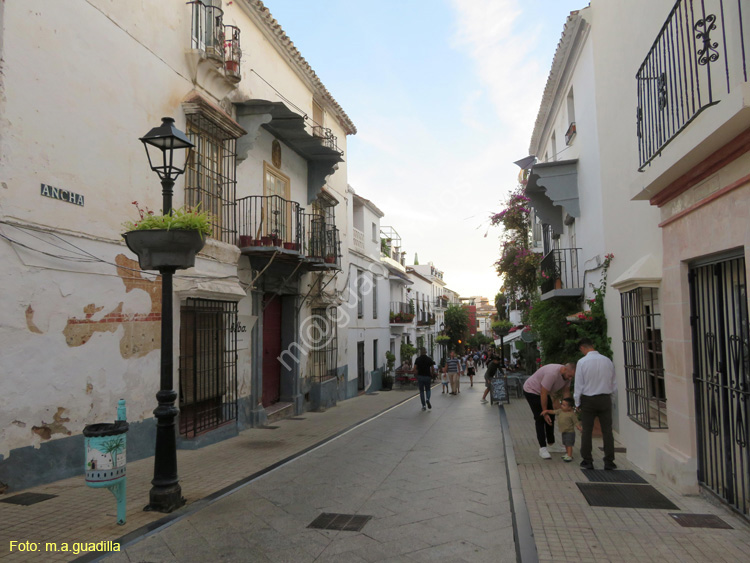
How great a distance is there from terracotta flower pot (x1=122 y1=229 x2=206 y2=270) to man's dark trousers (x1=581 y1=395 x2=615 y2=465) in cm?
525

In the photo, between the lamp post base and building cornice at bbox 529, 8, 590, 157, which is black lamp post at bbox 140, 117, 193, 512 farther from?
building cornice at bbox 529, 8, 590, 157

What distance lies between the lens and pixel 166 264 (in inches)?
216

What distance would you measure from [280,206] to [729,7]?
33.3 feet

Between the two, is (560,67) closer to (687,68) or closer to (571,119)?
(571,119)

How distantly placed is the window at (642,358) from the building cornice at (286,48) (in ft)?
32.5

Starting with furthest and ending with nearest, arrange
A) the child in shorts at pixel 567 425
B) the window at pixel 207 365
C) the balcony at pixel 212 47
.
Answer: the balcony at pixel 212 47, the window at pixel 207 365, the child in shorts at pixel 567 425

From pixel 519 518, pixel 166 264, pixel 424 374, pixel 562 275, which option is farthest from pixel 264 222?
pixel 519 518

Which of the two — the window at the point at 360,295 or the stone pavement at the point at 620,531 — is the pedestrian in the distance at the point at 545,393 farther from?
the window at the point at 360,295

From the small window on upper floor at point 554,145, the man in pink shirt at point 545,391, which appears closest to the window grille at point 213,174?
the man in pink shirt at point 545,391

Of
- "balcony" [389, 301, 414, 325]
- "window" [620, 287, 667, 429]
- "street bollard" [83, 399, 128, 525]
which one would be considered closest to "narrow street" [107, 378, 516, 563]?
"street bollard" [83, 399, 128, 525]

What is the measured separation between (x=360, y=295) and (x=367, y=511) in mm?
15989

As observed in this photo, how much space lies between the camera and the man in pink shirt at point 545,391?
7.67 metres

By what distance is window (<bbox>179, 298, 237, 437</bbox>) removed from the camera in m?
9.12

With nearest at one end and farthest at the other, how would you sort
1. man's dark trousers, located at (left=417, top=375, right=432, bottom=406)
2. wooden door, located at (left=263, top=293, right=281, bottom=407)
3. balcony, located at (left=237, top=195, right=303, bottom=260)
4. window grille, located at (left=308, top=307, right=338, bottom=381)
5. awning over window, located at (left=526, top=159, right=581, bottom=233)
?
balcony, located at (left=237, top=195, right=303, bottom=260)
awning over window, located at (left=526, top=159, right=581, bottom=233)
wooden door, located at (left=263, top=293, right=281, bottom=407)
man's dark trousers, located at (left=417, top=375, right=432, bottom=406)
window grille, located at (left=308, top=307, right=338, bottom=381)
